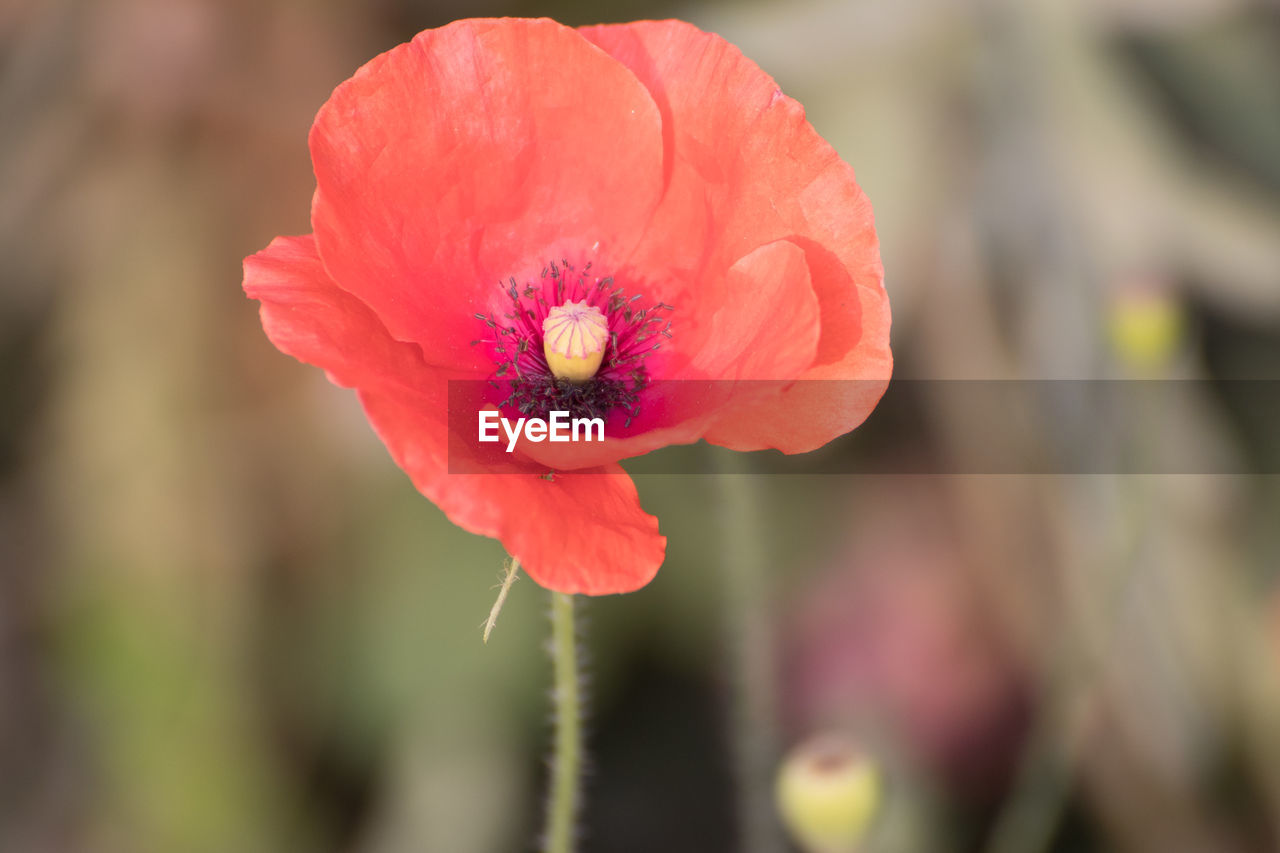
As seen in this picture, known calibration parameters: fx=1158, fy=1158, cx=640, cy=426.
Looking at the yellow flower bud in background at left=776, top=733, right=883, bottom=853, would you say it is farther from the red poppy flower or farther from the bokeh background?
the bokeh background

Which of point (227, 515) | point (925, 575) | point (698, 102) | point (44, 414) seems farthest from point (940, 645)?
point (44, 414)

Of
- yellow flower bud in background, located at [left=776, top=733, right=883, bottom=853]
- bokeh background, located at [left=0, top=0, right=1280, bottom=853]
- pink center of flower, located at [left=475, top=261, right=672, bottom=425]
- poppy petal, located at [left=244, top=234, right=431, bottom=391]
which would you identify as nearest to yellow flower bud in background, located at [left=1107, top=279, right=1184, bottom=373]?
bokeh background, located at [left=0, top=0, right=1280, bottom=853]

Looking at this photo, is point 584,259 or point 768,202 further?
point 584,259

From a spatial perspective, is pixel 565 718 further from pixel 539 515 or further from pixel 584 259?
pixel 584 259

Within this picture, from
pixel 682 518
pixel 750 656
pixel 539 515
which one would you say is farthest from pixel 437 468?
pixel 682 518

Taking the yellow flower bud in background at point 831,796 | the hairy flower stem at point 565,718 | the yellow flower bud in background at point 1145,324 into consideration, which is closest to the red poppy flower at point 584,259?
the hairy flower stem at point 565,718

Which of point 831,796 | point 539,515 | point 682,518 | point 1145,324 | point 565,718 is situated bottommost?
point 831,796
